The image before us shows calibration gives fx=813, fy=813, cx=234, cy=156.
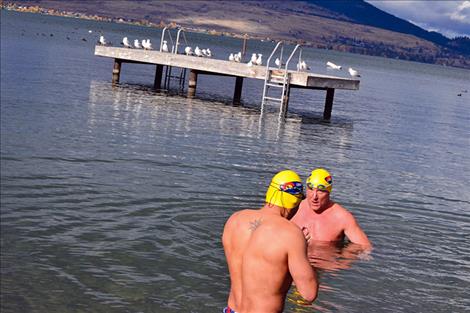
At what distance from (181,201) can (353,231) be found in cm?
408

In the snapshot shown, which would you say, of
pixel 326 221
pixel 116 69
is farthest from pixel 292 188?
pixel 116 69

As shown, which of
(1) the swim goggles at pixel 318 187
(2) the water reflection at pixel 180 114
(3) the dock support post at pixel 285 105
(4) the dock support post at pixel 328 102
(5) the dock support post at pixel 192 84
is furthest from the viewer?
(5) the dock support post at pixel 192 84

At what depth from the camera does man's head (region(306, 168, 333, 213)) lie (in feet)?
39.1

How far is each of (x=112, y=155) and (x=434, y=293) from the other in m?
10.1

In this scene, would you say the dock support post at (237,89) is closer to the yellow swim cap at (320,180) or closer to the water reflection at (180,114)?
the water reflection at (180,114)

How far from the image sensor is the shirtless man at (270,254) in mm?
6578

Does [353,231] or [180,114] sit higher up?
[353,231]

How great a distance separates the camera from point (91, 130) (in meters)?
24.2

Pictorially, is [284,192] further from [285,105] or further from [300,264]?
[285,105]

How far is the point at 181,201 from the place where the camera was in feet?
52.0

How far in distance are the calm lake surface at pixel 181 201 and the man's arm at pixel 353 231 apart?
0.97 ft

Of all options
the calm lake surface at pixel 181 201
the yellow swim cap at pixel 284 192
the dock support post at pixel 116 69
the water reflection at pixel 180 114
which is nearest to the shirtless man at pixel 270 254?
the yellow swim cap at pixel 284 192

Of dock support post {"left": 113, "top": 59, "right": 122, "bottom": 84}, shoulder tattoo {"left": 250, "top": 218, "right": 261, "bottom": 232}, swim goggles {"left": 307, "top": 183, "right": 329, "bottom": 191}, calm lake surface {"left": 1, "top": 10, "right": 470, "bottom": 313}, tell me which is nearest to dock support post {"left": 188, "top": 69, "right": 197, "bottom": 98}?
dock support post {"left": 113, "top": 59, "right": 122, "bottom": 84}

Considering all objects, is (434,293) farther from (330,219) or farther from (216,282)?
(216,282)
